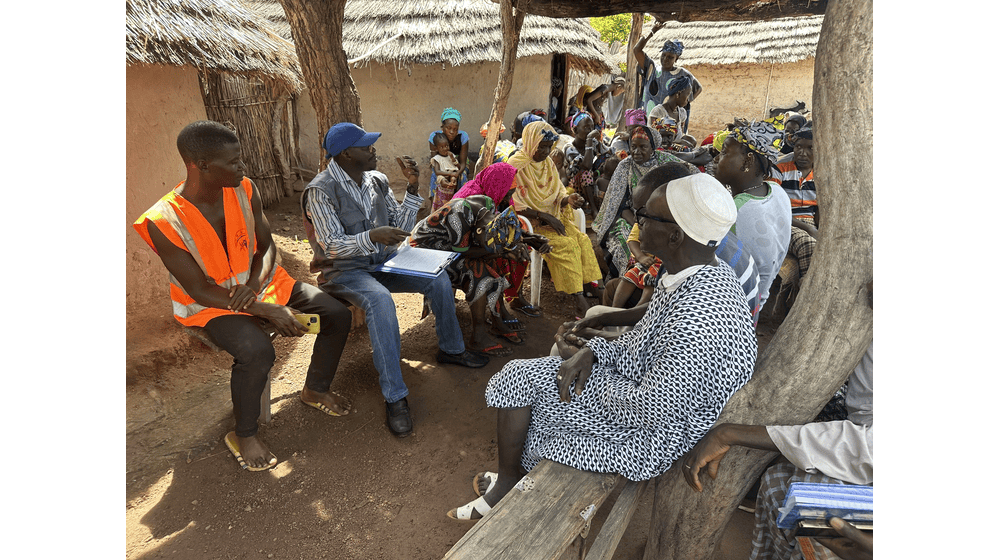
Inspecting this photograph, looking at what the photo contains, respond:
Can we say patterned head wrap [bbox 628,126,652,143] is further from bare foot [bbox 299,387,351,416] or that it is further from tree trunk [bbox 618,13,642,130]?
tree trunk [bbox 618,13,642,130]

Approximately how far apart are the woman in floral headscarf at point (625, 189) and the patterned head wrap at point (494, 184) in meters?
0.85

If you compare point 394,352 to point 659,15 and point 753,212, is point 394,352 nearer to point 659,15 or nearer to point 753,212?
point 753,212

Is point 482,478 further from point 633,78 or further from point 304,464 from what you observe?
point 633,78

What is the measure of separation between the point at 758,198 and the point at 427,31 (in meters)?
6.81

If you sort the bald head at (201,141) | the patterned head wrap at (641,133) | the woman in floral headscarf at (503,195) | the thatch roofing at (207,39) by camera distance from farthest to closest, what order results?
the patterned head wrap at (641,133)
the woman in floral headscarf at (503,195)
the thatch roofing at (207,39)
the bald head at (201,141)

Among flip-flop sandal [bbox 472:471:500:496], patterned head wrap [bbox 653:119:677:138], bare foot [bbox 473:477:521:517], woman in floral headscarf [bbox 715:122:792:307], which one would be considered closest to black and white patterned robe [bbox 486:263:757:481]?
bare foot [bbox 473:477:521:517]

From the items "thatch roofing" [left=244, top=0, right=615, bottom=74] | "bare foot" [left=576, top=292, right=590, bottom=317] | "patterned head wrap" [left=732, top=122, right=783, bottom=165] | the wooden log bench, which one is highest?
"thatch roofing" [left=244, top=0, right=615, bottom=74]

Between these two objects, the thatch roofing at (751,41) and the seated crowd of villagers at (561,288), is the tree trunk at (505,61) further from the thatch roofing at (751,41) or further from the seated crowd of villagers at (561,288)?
the thatch roofing at (751,41)

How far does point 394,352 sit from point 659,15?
11.0ft

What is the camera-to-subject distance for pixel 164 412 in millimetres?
3580

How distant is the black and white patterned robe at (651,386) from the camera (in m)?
2.00

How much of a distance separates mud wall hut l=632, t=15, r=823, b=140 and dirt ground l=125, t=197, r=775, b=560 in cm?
1009

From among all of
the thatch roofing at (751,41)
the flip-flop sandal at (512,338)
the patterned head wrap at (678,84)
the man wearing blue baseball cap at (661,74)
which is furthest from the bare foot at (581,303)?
the thatch roofing at (751,41)

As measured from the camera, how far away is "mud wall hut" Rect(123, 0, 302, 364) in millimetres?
4027
